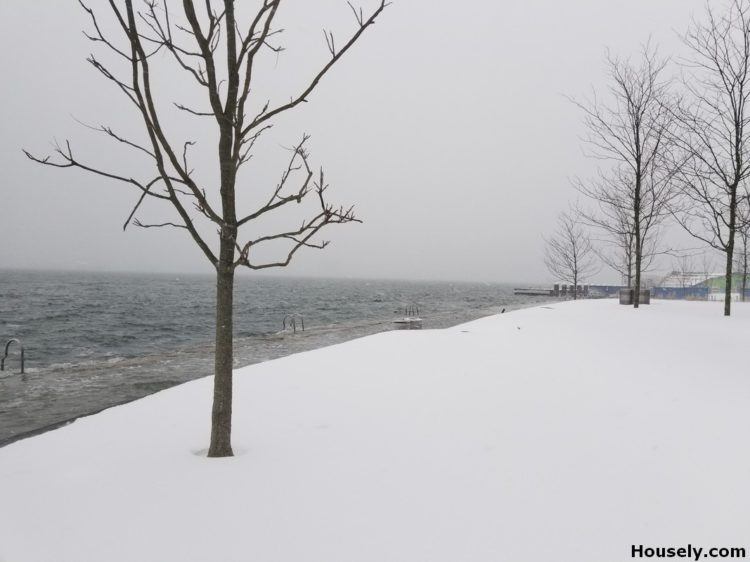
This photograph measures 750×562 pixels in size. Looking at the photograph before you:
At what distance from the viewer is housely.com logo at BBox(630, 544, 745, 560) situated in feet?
8.05

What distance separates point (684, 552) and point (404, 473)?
1757mm

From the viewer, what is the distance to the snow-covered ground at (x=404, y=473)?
249 centimetres

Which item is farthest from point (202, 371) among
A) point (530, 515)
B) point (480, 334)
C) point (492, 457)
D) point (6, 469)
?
point (530, 515)

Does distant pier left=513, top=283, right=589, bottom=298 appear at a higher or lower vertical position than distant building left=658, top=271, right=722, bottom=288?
lower

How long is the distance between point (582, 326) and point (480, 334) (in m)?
2.66

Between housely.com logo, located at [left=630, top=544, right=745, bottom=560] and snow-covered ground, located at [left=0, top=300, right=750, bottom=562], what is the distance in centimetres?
4

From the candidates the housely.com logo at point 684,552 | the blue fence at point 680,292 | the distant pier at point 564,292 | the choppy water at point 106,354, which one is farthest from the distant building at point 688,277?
the housely.com logo at point 684,552

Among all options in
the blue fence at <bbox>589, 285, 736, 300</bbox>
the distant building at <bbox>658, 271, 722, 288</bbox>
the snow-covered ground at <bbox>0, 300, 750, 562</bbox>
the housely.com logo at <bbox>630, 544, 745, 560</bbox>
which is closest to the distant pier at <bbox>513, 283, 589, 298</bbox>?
the blue fence at <bbox>589, 285, 736, 300</bbox>

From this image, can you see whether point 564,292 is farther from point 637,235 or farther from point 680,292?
point 637,235

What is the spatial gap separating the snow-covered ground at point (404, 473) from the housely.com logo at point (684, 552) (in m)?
0.04

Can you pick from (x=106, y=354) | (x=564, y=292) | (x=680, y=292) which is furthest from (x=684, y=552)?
(x=564, y=292)

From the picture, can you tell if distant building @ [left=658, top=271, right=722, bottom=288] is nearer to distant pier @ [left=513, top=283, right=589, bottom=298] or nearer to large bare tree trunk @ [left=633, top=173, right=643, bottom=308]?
distant pier @ [left=513, top=283, right=589, bottom=298]

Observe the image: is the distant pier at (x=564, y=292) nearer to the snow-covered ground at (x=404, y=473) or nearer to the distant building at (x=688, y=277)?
the distant building at (x=688, y=277)

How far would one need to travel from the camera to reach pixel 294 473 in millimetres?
3324
